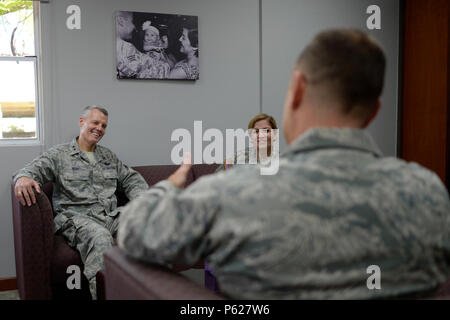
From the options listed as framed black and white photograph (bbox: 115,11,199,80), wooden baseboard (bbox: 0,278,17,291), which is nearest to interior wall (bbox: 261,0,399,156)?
framed black and white photograph (bbox: 115,11,199,80)

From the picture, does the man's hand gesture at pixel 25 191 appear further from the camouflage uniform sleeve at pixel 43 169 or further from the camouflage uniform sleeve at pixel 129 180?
the camouflage uniform sleeve at pixel 129 180

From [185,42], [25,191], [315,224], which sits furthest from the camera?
[185,42]

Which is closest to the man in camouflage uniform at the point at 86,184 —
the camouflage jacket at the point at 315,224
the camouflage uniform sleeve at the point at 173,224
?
the camouflage uniform sleeve at the point at 173,224

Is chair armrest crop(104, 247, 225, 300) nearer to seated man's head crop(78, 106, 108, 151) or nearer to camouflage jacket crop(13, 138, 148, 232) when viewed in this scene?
camouflage jacket crop(13, 138, 148, 232)

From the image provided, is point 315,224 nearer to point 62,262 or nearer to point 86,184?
point 62,262

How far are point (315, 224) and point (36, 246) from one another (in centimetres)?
207

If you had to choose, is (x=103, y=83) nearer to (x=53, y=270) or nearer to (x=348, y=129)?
(x=53, y=270)

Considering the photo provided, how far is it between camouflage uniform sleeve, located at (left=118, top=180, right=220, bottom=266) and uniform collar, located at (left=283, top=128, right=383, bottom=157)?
0.20 m

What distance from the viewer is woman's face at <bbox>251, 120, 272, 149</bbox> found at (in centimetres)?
276

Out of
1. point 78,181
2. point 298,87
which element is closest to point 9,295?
point 78,181

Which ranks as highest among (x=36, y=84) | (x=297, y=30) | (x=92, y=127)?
(x=297, y=30)

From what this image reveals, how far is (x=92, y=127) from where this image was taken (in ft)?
9.74

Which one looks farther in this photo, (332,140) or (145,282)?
(145,282)

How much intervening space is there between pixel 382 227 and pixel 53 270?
214 cm
